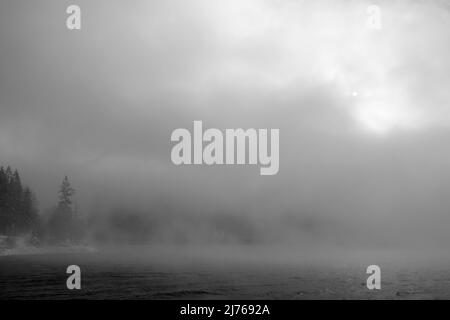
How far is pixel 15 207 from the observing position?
403 feet

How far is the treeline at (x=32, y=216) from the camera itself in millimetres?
119062

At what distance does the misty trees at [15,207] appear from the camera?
11744cm

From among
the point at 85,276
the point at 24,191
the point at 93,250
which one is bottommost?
the point at 93,250

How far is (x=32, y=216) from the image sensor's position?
129 meters

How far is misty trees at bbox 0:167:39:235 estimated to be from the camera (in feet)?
385

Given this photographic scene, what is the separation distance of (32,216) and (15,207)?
7173 millimetres

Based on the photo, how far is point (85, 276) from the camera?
6131 cm

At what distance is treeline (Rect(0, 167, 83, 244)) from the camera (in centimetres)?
11906
